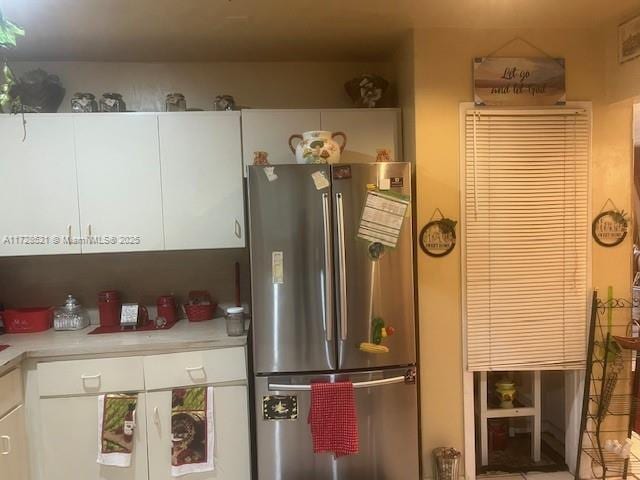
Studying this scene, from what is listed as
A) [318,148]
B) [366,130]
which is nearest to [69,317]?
[318,148]

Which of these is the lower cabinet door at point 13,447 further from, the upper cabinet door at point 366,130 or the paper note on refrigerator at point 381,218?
the upper cabinet door at point 366,130

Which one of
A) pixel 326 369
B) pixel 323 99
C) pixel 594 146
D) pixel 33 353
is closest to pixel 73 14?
pixel 323 99

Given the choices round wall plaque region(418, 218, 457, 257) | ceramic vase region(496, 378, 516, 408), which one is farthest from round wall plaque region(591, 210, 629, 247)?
ceramic vase region(496, 378, 516, 408)

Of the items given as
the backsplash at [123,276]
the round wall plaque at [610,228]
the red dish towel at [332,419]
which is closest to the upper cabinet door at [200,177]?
the backsplash at [123,276]

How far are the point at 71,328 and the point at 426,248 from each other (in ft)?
6.37

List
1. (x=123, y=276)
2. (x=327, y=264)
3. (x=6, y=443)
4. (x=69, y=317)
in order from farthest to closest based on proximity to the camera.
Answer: (x=123, y=276), (x=69, y=317), (x=327, y=264), (x=6, y=443)

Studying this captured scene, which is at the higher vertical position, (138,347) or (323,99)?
(323,99)

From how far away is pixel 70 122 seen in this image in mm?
2498

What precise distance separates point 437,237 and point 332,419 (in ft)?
3.33

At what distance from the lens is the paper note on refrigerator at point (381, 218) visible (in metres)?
2.26

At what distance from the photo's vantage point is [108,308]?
2.75 m

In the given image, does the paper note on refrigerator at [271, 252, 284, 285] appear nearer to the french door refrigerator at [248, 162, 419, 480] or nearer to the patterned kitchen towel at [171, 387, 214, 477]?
the french door refrigerator at [248, 162, 419, 480]

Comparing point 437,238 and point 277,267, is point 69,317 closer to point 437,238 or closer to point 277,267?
point 277,267

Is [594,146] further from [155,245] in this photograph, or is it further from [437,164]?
[155,245]
